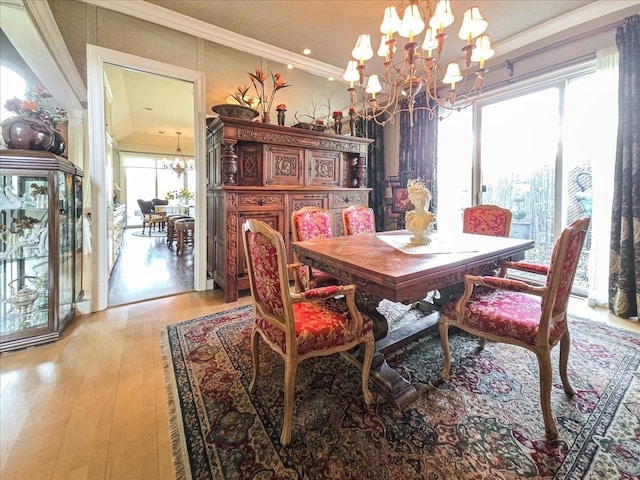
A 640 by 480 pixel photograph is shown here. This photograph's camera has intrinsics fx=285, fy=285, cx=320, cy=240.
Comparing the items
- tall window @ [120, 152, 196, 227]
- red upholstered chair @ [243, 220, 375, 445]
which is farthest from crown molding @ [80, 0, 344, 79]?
tall window @ [120, 152, 196, 227]

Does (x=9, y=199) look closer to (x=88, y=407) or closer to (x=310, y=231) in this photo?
(x=88, y=407)

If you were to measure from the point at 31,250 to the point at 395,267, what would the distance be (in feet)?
8.90

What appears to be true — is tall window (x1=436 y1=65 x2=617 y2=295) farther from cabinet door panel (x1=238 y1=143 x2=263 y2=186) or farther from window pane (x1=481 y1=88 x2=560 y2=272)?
cabinet door panel (x1=238 y1=143 x2=263 y2=186)

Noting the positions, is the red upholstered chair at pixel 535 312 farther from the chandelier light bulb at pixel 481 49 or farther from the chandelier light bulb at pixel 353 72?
the chandelier light bulb at pixel 353 72

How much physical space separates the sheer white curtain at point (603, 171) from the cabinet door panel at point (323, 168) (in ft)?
8.82

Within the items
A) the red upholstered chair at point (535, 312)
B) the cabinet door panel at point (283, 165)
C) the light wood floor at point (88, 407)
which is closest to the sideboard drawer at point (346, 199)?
the cabinet door panel at point (283, 165)

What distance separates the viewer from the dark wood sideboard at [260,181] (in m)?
2.98

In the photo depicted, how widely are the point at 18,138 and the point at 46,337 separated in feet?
4.77

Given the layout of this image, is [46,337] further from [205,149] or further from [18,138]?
[205,149]

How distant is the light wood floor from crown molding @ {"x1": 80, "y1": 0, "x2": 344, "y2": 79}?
293 cm

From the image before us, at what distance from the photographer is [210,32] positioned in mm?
3098

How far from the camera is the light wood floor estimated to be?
46.0 inches

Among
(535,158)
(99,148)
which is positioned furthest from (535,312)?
(99,148)

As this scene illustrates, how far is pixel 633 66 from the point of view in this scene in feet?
8.14
